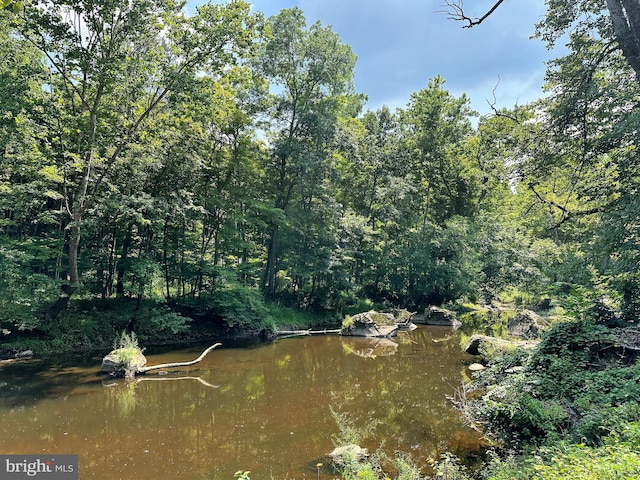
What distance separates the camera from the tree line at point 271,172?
9.10 meters

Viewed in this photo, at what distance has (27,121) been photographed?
12641 millimetres

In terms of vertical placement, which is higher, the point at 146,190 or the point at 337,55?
the point at 337,55

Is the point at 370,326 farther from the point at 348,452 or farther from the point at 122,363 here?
the point at 348,452

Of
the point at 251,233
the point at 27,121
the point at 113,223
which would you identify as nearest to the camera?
the point at 27,121

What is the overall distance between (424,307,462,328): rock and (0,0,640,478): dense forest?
304 centimetres

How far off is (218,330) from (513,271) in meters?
20.4

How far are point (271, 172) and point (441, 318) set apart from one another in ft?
46.7

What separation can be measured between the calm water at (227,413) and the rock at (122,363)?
477mm

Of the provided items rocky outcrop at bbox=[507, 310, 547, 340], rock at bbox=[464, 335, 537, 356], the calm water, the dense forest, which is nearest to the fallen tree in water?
the calm water

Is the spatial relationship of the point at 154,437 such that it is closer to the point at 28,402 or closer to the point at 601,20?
the point at 28,402

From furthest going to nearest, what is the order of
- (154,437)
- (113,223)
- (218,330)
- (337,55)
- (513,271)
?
(513,271)
(337,55)
(218,330)
(113,223)
(154,437)

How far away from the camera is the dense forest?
25.0 feet

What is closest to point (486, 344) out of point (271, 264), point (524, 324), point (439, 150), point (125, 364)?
point (524, 324)

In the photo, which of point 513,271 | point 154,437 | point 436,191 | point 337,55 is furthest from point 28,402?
point 436,191
